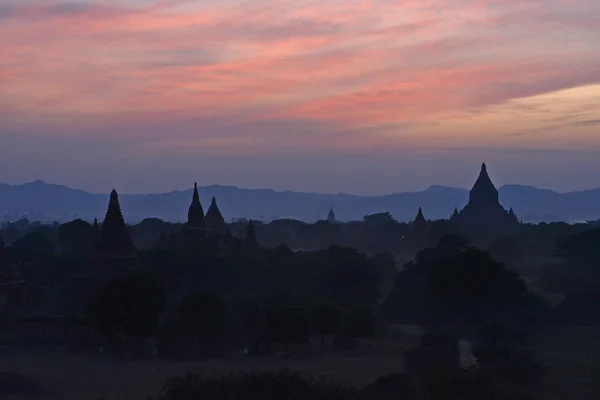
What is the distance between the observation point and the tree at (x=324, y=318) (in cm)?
3941

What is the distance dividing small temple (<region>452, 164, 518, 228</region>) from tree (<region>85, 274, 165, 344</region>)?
69227 millimetres

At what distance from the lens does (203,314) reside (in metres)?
37.2

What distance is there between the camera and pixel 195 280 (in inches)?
2034

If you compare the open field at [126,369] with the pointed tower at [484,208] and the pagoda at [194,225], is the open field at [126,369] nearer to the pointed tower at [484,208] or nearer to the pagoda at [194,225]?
the pagoda at [194,225]

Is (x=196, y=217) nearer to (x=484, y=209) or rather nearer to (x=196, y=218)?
(x=196, y=218)

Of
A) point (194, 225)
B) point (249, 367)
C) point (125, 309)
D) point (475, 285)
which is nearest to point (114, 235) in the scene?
point (125, 309)

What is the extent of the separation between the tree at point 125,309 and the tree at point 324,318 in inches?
266

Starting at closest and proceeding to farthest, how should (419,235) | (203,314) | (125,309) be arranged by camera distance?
1. (125,309)
2. (203,314)
3. (419,235)

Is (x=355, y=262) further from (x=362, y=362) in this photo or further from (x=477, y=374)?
(x=477, y=374)

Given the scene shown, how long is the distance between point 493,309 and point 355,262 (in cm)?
1282

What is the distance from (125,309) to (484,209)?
72.8m

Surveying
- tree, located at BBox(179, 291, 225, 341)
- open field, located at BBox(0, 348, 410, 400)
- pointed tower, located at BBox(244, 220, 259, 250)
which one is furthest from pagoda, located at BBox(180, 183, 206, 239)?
tree, located at BBox(179, 291, 225, 341)

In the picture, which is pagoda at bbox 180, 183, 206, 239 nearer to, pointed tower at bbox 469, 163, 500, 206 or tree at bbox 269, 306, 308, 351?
tree at bbox 269, 306, 308, 351

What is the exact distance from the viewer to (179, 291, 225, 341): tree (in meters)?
37.0
